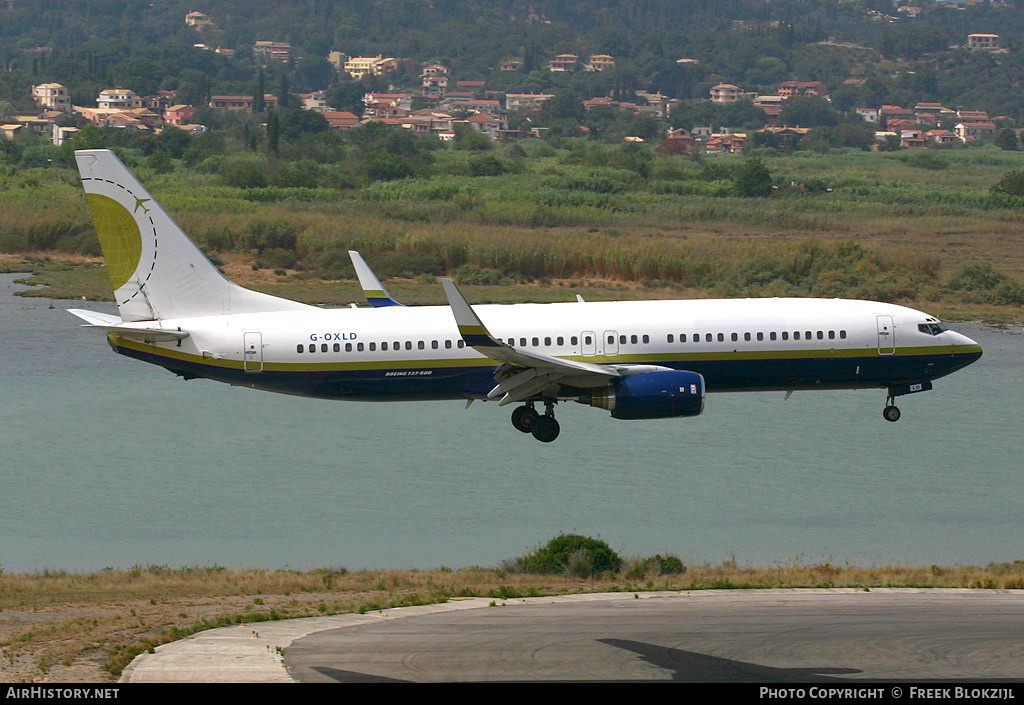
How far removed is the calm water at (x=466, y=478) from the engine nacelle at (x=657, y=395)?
12798 millimetres

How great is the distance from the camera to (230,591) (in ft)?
202

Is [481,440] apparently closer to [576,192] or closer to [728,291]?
[728,291]

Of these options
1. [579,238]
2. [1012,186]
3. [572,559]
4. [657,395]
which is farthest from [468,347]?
[1012,186]

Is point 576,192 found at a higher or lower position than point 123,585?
higher


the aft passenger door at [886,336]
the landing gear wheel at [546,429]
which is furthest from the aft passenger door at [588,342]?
the aft passenger door at [886,336]

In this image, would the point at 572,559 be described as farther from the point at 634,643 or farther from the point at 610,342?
the point at 634,643

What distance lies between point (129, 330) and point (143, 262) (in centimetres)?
369

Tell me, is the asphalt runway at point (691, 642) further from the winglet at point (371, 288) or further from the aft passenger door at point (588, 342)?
the winglet at point (371, 288)

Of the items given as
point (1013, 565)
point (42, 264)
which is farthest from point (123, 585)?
point (42, 264)

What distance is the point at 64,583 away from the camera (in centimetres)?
6450

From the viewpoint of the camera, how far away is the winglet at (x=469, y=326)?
2207 inches

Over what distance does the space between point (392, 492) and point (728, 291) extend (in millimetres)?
56514

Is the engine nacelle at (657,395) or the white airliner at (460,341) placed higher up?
the white airliner at (460,341)
